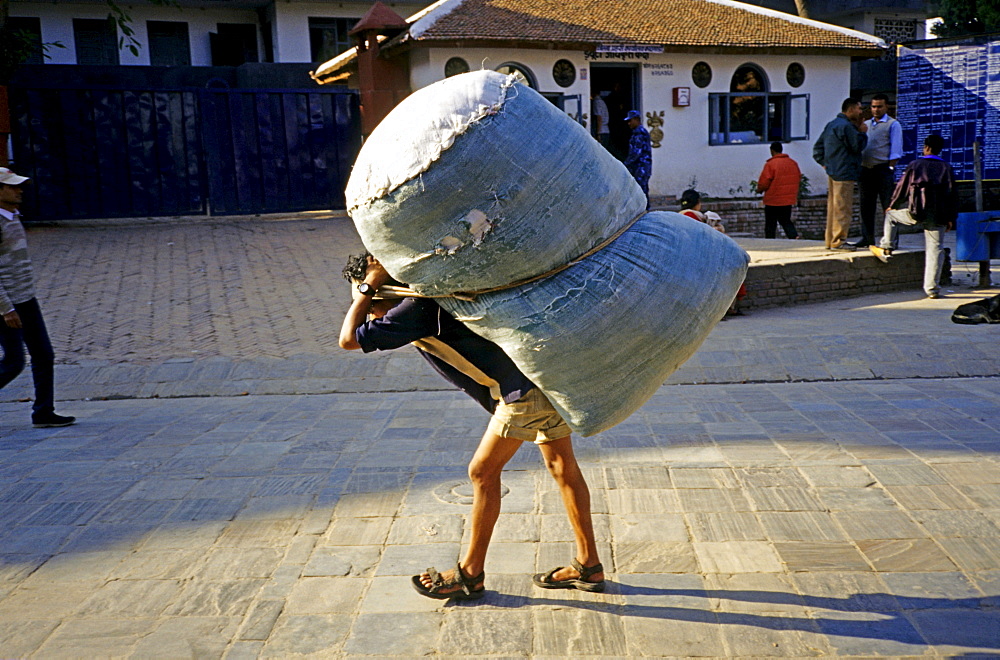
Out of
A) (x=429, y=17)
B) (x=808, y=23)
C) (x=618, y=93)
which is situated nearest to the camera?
(x=429, y=17)

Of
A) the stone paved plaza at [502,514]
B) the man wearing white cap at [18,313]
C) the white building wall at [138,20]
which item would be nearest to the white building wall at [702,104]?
the white building wall at [138,20]

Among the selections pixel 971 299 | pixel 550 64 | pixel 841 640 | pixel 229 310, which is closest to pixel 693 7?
pixel 550 64

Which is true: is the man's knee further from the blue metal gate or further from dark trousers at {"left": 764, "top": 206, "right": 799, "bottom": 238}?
the blue metal gate

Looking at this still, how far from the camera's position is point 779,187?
546 inches

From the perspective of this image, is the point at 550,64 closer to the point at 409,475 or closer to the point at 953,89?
the point at 953,89

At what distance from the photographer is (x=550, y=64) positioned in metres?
17.0

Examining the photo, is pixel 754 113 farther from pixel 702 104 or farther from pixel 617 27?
pixel 617 27

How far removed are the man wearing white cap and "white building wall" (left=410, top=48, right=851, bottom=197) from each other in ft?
37.3

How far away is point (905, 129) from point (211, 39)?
17.3 metres

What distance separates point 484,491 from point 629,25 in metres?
16.3

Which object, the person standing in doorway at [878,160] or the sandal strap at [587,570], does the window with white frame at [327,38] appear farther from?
the sandal strap at [587,570]

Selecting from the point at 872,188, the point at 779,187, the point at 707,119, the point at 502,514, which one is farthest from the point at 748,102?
the point at 502,514

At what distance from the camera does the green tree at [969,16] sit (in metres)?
20.5

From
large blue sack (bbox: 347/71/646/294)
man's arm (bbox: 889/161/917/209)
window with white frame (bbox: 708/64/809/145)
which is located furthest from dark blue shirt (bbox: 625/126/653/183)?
large blue sack (bbox: 347/71/646/294)
